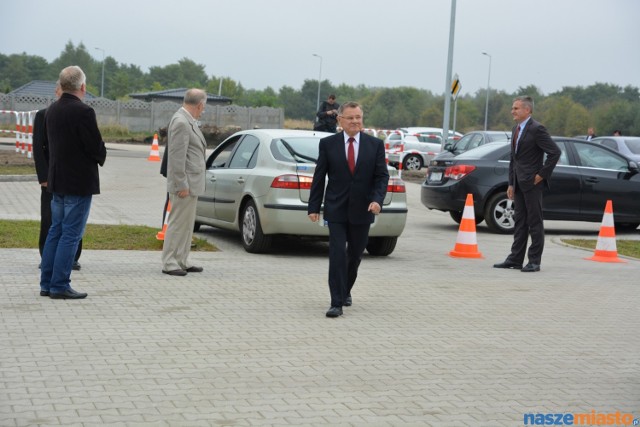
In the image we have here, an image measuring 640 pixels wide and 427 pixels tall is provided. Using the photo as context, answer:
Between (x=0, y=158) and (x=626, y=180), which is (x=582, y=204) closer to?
(x=626, y=180)

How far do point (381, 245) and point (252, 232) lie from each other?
162 centimetres

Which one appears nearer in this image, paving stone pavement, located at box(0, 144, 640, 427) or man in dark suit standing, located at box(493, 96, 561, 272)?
paving stone pavement, located at box(0, 144, 640, 427)

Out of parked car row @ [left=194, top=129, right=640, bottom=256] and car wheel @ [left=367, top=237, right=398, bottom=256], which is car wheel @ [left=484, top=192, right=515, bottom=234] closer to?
parked car row @ [left=194, top=129, right=640, bottom=256]

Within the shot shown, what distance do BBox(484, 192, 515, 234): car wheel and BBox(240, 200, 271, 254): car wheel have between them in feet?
17.1

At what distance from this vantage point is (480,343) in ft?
25.4

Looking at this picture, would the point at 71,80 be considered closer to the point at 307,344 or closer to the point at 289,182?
the point at 307,344

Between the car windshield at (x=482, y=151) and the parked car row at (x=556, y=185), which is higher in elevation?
the car windshield at (x=482, y=151)

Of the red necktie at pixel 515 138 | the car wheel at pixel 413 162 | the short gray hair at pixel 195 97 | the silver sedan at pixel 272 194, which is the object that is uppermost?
the short gray hair at pixel 195 97

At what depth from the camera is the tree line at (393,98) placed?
84.2 m

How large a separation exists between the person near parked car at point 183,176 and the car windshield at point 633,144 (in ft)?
60.9

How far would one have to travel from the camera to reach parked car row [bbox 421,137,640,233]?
1645 cm

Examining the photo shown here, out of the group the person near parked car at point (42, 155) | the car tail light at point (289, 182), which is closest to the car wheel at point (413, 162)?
the car tail light at point (289, 182)

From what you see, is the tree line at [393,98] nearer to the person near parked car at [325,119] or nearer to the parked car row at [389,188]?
the person near parked car at [325,119]

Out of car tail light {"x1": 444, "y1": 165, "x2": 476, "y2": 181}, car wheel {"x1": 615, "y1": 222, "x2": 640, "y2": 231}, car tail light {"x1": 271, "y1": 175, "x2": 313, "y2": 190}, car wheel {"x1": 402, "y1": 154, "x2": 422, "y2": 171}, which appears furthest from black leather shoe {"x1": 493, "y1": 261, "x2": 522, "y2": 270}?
car wheel {"x1": 402, "y1": 154, "x2": 422, "y2": 171}
